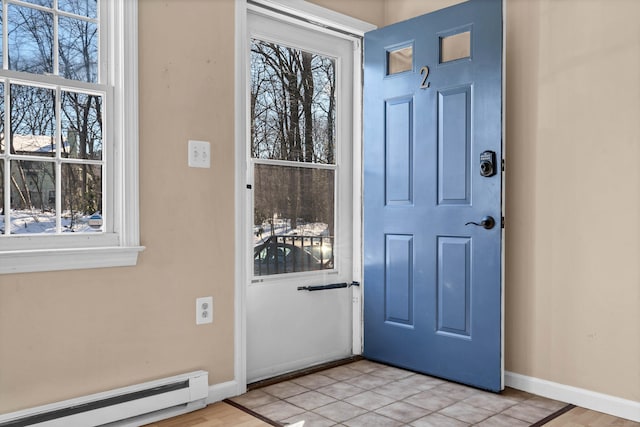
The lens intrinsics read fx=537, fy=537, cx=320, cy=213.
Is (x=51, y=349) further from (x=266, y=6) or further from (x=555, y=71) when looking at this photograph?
(x=555, y=71)

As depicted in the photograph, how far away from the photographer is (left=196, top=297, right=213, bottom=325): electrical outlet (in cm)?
255

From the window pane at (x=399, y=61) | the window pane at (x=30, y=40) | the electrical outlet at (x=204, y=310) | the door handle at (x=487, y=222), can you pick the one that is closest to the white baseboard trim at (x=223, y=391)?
the electrical outlet at (x=204, y=310)

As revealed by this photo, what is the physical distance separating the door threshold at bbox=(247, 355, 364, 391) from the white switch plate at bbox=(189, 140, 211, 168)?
3.87 feet

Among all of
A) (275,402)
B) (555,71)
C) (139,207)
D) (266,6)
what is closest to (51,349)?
(139,207)

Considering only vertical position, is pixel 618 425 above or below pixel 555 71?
below

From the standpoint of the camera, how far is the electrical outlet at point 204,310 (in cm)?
255

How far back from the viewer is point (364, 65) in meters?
3.29

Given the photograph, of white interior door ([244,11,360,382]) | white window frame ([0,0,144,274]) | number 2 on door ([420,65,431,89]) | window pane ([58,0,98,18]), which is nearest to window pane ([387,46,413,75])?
number 2 on door ([420,65,431,89])

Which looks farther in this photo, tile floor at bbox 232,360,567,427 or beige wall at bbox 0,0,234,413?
tile floor at bbox 232,360,567,427

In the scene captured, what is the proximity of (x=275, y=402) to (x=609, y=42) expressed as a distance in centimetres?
231

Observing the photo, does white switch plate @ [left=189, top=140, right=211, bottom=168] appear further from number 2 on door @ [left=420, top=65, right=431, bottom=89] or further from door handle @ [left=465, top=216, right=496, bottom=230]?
door handle @ [left=465, top=216, right=496, bottom=230]

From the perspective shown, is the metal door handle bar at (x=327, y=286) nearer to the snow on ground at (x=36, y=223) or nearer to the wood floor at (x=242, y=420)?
the wood floor at (x=242, y=420)

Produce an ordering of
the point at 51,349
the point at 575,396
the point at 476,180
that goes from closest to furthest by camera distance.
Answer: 1. the point at 51,349
2. the point at 575,396
3. the point at 476,180

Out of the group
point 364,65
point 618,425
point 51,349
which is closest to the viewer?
point 51,349
